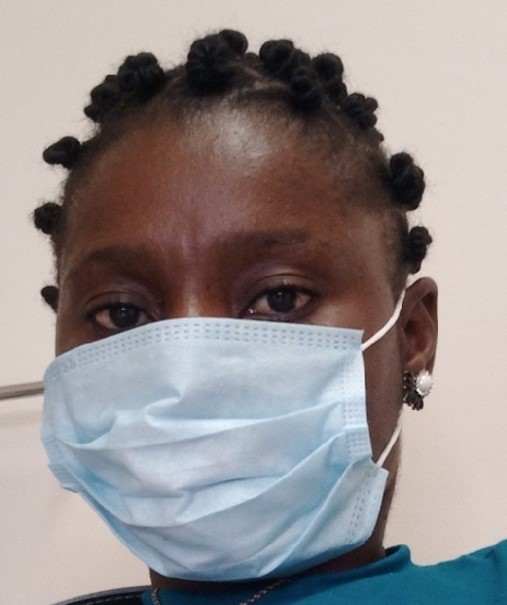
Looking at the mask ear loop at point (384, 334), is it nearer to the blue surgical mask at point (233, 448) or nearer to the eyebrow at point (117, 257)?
the blue surgical mask at point (233, 448)

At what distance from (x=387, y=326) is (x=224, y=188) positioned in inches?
7.7

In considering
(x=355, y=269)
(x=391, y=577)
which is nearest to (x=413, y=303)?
(x=355, y=269)

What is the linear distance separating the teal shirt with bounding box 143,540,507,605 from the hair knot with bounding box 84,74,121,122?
0.49 meters

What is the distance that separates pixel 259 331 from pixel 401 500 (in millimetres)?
517

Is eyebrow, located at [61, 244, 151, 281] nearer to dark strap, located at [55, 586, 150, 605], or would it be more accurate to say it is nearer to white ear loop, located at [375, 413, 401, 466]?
white ear loop, located at [375, 413, 401, 466]

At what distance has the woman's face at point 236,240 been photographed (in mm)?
711

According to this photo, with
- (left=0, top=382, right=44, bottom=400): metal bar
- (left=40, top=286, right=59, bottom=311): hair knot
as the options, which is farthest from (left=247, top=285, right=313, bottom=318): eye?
(left=0, top=382, right=44, bottom=400): metal bar

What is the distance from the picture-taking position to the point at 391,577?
71cm

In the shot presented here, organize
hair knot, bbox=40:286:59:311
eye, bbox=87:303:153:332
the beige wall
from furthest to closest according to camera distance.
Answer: the beige wall → hair knot, bbox=40:286:59:311 → eye, bbox=87:303:153:332

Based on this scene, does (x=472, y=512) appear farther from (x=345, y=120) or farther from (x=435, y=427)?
(x=345, y=120)

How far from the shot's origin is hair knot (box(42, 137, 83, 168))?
87 centimetres

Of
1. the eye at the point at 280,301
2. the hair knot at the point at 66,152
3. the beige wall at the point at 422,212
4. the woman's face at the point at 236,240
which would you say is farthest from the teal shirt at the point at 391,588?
the hair knot at the point at 66,152

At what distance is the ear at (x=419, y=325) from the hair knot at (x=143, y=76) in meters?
0.32

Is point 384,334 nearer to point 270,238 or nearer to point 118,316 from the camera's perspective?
point 270,238
